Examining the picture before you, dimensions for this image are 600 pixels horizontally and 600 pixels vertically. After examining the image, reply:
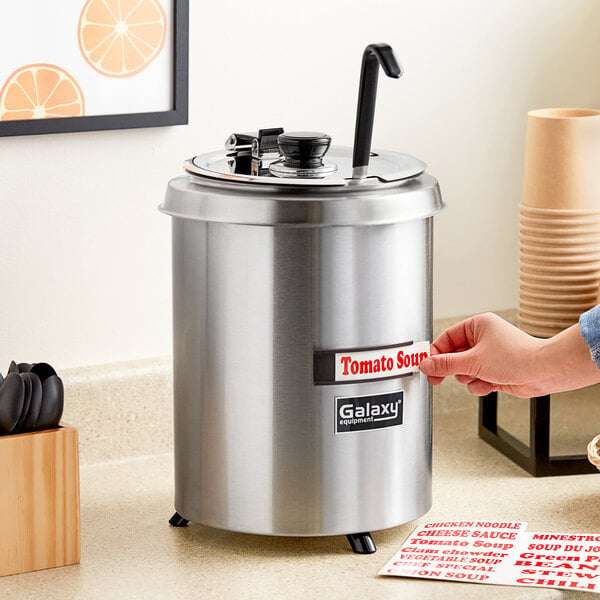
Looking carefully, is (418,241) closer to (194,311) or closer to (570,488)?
(194,311)

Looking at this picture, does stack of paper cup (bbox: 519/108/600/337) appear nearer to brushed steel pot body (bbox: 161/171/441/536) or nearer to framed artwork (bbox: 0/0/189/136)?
brushed steel pot body (bbox: 161/171/441/536)

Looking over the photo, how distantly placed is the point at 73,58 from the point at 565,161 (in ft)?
1.72

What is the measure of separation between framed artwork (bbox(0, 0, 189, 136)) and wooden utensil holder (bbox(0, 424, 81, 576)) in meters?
0.34

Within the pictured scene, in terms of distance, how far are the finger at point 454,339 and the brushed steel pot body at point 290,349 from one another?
0.03 metres

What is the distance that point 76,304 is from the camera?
1211mm

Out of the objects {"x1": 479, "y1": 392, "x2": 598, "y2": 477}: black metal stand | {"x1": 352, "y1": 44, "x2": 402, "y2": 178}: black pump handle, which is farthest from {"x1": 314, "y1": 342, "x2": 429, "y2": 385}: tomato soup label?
{"x1": 479, "y1": 392, "x2": 598, "y2": 477}: black metal stand

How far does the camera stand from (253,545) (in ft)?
3.40

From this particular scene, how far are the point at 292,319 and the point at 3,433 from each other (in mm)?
255

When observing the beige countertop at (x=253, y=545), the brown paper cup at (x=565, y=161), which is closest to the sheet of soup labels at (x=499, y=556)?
the beige countertop at (x=253, y=545)

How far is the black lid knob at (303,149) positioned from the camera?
0.96m

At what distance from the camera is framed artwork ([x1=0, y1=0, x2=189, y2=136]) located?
1.11m

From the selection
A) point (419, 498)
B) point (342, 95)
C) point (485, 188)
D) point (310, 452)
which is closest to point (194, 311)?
point (310, 452)

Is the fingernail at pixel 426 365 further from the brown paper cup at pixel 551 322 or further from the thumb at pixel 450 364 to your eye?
the brown paper cup at pixel 551 322

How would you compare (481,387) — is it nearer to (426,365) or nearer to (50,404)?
(426,365)
